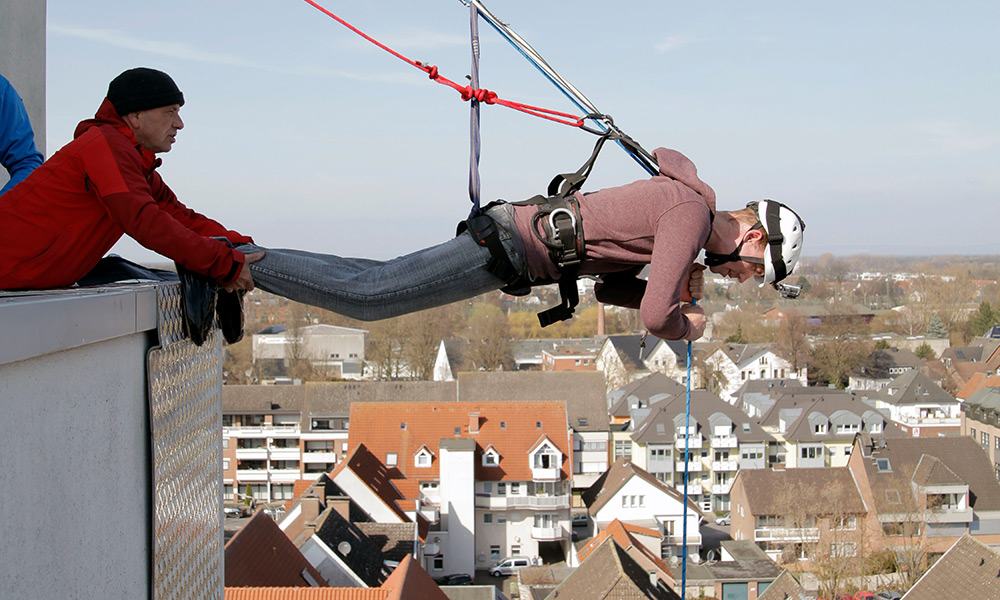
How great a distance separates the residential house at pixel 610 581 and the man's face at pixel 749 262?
1434 cm

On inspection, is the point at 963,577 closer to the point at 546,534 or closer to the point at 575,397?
the point at 546,534

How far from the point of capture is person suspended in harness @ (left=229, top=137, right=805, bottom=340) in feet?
9.37

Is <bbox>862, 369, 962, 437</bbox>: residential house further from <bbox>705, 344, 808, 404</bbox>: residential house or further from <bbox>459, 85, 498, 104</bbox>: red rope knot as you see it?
<bbox>459, 85, 498, 104</bbox>: red rope knot

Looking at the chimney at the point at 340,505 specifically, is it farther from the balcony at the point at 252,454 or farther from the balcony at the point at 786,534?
the balcony at the point at 252,454

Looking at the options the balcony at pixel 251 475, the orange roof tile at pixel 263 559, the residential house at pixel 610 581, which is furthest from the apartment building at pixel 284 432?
the orange roof tile at pixel 263 559

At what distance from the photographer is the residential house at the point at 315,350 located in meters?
50.6

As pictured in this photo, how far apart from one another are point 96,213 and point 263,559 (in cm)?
1153

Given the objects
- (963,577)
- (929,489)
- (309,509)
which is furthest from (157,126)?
(929,489)

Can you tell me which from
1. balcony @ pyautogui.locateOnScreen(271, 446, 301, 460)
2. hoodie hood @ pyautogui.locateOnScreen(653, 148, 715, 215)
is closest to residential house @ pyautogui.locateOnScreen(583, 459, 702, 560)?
balcony @ pyautogui.locateOnScreen(271, 446, 301, 460)

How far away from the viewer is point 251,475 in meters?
31.8

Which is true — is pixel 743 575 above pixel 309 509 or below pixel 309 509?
below

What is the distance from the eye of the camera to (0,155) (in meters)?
3.16

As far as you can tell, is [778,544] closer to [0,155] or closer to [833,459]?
[833,459]

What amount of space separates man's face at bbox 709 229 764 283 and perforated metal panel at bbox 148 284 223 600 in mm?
1406
